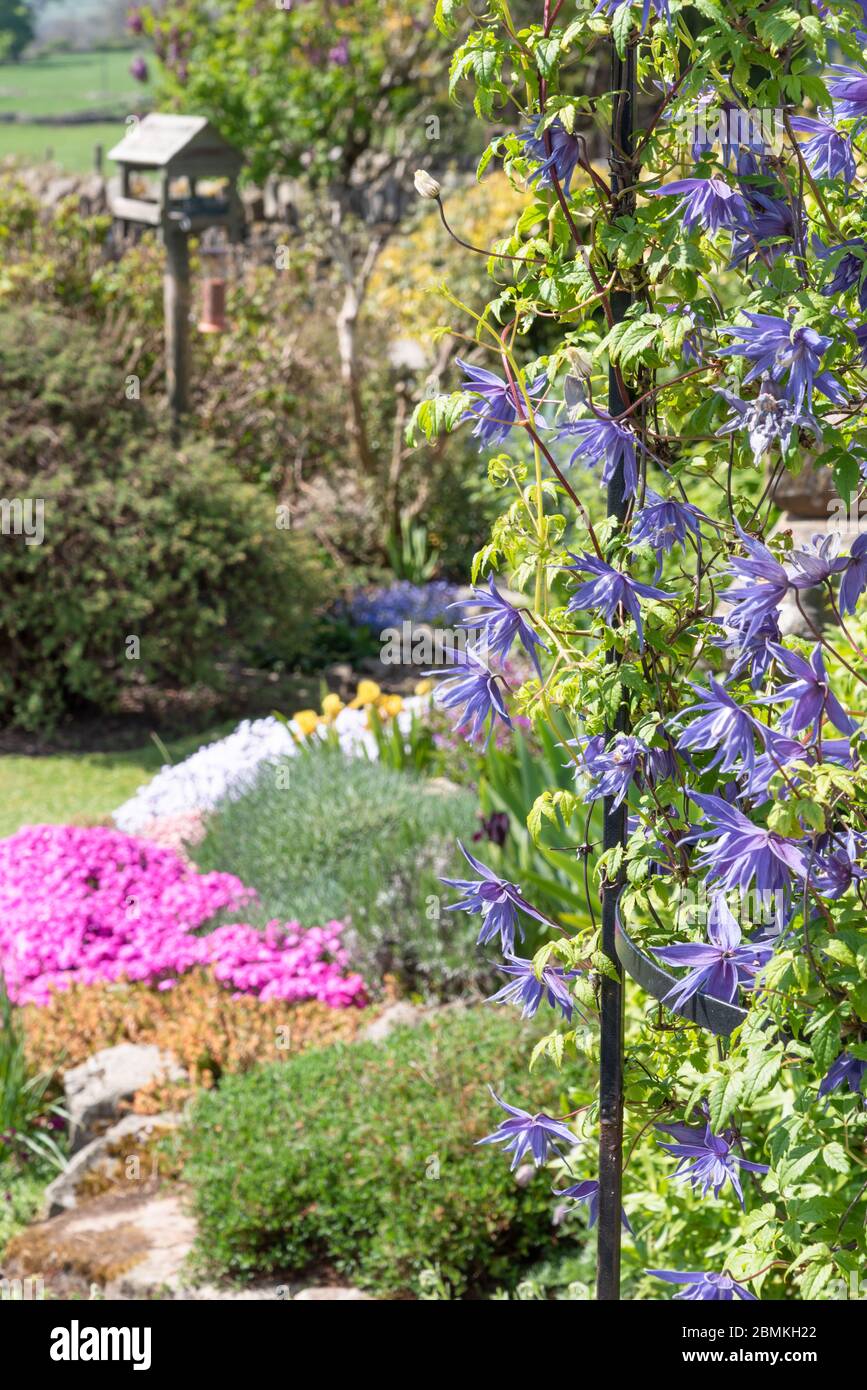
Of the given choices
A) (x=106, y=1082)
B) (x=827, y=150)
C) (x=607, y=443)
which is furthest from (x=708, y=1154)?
(x=106, y=1082)

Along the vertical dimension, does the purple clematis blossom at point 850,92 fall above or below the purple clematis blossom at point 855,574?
above

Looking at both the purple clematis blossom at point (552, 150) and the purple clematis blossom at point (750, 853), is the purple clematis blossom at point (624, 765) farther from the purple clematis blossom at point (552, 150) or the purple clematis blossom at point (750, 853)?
the purple clematis blossom at point (552, 150)

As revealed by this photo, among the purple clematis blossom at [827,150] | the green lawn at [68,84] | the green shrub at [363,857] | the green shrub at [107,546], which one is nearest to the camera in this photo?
the purple clematis blossom at [827,150]

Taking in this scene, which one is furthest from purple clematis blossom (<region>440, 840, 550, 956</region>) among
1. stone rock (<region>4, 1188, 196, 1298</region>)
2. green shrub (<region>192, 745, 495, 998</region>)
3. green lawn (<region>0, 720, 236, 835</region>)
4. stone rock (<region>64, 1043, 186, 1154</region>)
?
green lawn (<region>0, 720, 236, 835</region>)

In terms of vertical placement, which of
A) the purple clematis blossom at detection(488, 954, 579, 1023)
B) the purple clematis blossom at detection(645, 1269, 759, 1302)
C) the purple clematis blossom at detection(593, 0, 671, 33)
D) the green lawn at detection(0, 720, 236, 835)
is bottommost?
the green lawn at detection(0, 720, 236, 835)

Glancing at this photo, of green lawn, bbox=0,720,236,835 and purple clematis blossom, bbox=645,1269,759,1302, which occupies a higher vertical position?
purple clematis blossom, bbox=645,1269,759,1302

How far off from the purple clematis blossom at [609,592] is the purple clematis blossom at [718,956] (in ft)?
1.07

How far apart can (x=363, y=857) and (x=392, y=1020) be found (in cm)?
83

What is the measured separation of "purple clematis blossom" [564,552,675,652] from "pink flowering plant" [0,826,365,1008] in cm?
282

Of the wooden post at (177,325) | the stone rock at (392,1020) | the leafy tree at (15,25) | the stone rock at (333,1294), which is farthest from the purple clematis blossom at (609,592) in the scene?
the leafy tree at (15,25)

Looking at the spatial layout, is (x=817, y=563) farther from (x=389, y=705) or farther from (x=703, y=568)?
(x=389, y=705)

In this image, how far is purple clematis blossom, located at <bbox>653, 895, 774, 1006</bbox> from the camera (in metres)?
1.52

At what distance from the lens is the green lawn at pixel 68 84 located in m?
43.5

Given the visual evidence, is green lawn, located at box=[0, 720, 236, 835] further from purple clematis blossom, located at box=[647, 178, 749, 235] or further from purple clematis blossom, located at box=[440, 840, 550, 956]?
purple clematis blossom, located at box=[647, 178, 749, 235]
